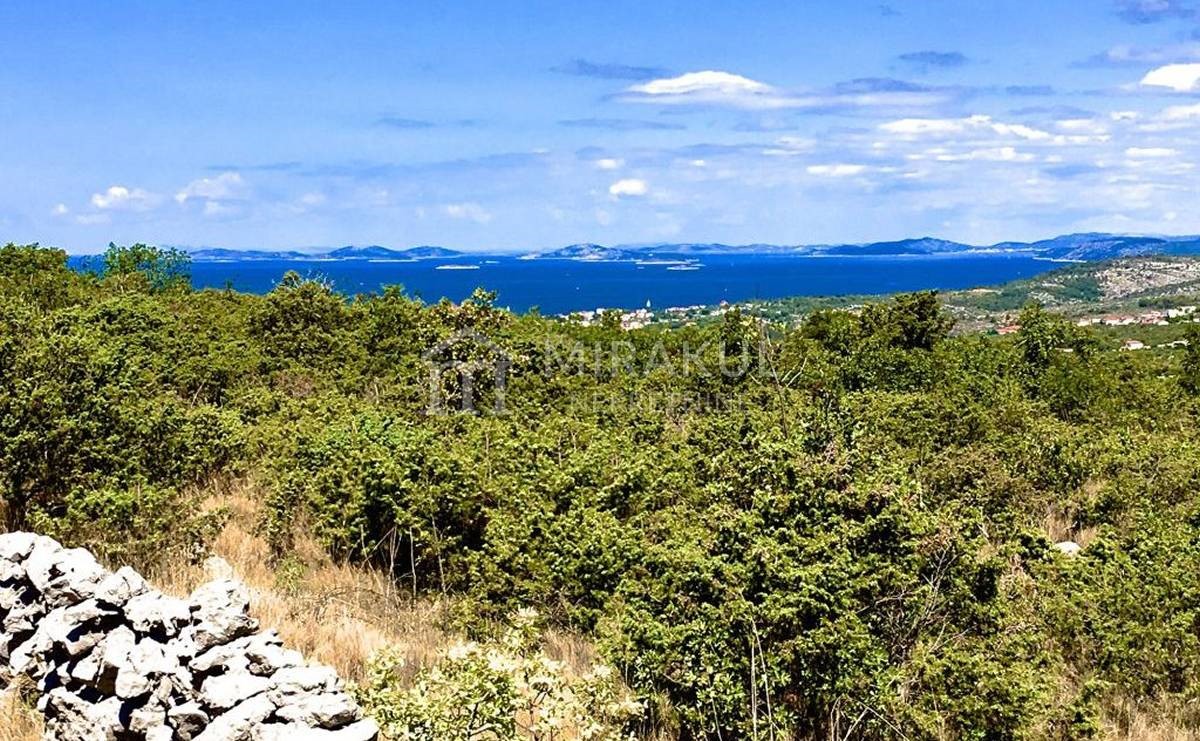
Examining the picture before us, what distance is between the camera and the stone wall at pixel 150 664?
428cm

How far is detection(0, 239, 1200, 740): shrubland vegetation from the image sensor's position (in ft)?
16.9

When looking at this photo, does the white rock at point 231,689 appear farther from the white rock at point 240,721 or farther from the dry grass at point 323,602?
the dry grass at point 323,602

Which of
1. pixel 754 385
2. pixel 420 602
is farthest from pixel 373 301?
pixel 420 602

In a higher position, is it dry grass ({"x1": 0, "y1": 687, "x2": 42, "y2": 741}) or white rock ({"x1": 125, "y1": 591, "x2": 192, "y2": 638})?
white rock ({"x1": 125, "y1": 591, "x2": 192, "y2": 638})

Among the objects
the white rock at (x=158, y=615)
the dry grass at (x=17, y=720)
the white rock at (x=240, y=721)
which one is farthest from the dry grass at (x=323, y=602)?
the dry grass at (x=17, y=720)

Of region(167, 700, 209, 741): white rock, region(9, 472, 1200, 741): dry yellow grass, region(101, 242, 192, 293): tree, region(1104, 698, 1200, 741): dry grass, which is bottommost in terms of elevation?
region(1104, 698, 1200, 741): dry grass

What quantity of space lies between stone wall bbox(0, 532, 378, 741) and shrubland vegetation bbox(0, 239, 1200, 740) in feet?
1.37

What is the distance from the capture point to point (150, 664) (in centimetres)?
475

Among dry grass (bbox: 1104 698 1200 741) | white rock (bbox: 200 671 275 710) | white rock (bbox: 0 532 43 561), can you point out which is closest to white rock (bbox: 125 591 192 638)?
white rock (bbox: 200 671 275 710)

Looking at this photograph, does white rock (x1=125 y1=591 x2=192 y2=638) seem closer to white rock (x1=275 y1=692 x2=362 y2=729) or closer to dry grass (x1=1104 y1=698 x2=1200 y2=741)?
white rock (x1=275 y1=692 x2=362 y2=729)

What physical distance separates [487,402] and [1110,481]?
8.98 m

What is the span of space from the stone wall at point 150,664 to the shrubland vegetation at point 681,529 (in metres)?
0.42

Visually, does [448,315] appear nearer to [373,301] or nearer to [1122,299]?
[373,301]

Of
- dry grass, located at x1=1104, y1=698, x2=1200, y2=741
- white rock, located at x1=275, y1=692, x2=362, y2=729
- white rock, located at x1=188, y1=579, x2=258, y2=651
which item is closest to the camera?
white rock, located at x1=275, y1=692, x2=362, y2=729
